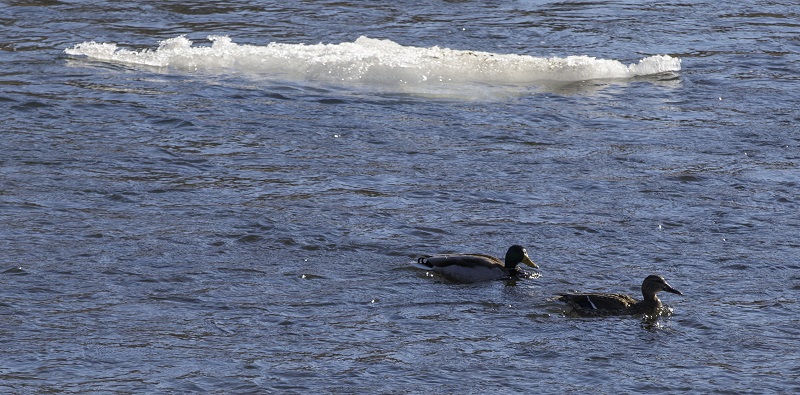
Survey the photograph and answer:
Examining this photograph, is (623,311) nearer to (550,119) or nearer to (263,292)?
(263,292)

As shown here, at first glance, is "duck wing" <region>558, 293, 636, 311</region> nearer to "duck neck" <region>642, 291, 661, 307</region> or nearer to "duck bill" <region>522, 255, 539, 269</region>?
Result: "duck neck" <region>642, 291, 661, 307</region>

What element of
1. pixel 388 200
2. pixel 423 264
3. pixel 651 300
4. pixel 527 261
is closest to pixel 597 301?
pixel 651 300

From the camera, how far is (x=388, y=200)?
13750 millimetres

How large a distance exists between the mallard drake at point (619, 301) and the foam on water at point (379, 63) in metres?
7.96

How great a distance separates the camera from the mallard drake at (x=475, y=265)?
37.8ft

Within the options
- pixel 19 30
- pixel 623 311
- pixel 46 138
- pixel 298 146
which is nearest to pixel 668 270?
pixel 623 311

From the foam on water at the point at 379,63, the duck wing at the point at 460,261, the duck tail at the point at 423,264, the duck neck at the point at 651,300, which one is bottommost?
the duck neck at the point at 651,300

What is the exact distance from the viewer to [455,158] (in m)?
15.3

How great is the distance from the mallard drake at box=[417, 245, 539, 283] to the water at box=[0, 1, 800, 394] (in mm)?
117

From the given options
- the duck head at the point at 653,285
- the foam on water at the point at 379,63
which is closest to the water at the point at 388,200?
the foam on water at the point at 379,63

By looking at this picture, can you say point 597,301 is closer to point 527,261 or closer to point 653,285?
point 653,285

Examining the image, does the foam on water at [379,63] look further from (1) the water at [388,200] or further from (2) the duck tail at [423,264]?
(2) the duck tail at [423,264]

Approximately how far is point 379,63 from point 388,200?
17.4 ft

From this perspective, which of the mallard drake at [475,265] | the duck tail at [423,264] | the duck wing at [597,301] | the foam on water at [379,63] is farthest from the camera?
the foam on water at [379,63]
